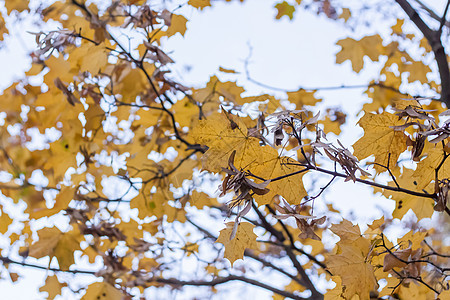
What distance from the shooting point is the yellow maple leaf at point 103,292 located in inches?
73.0

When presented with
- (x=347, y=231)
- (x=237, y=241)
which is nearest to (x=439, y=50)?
(x=347, y=231)

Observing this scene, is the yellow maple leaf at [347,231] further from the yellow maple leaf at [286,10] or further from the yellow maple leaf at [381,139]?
the yellow maple leaf at [286,10]

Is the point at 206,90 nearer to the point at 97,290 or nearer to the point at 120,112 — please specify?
the point at 120,112

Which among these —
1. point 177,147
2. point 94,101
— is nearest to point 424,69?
point 177,147

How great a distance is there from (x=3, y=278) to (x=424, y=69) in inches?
122

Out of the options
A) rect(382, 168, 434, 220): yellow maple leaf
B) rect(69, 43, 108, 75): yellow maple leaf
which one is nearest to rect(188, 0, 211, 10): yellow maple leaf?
rect(69, 43, 108, 75): yellow maple leaf

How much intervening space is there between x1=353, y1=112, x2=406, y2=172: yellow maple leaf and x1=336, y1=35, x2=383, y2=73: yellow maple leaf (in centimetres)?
149

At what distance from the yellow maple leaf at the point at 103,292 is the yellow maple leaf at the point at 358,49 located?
178 cm

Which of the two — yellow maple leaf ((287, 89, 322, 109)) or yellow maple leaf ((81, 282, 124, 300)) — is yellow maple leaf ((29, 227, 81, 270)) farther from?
yellow maple leaf ((287, 89, 322, 109))

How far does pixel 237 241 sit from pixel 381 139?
0.46 metres

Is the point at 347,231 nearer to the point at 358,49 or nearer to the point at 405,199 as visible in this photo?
the point at 405,199

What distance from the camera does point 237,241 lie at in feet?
3.54

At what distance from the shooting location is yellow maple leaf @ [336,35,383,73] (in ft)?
7.76

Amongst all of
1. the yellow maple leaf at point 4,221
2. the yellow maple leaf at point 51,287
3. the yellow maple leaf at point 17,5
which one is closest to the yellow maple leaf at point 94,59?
the yellow maple leaf at point 17,5
